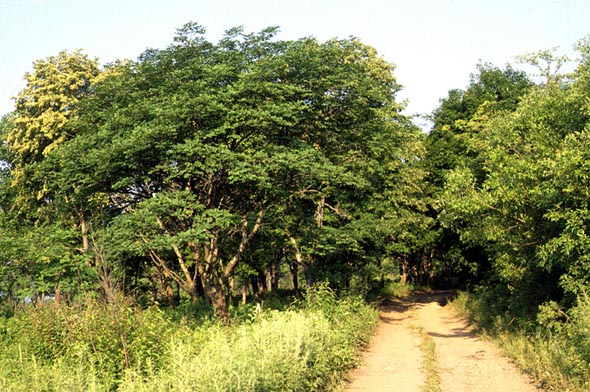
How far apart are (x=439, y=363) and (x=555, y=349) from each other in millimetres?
3456

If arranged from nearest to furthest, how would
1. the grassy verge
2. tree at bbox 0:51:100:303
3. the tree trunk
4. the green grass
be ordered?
the grassy verge → the green grass → tree at bbox 0:51:100:303 → the tree trunk

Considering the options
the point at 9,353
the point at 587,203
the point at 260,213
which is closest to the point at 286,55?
the point at 260,213

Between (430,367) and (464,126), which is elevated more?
(464,126)

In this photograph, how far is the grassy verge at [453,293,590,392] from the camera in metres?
10.9

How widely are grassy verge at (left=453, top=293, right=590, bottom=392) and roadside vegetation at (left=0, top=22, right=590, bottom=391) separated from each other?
8 centimetres

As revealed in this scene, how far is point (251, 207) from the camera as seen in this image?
21.8 meters

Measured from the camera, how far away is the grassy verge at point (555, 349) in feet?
35.7

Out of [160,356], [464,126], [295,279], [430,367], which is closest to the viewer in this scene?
[160,356]

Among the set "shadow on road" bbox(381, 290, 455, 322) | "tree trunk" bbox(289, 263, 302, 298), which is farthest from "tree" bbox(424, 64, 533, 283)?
"tree trunk" bbox(289, 263, 302, 298)

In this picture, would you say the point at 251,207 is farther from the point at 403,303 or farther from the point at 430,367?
the point at 403,303

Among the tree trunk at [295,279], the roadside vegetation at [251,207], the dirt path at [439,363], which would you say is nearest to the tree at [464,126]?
the roadside vegetation at [251,207]

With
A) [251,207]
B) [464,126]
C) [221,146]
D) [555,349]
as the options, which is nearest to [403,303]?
[464,126]

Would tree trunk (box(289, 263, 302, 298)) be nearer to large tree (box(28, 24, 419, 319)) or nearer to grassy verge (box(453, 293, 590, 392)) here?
large tree (box(28, 24, 419, 319))

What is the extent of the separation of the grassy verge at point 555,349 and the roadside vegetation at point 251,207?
82 mm
